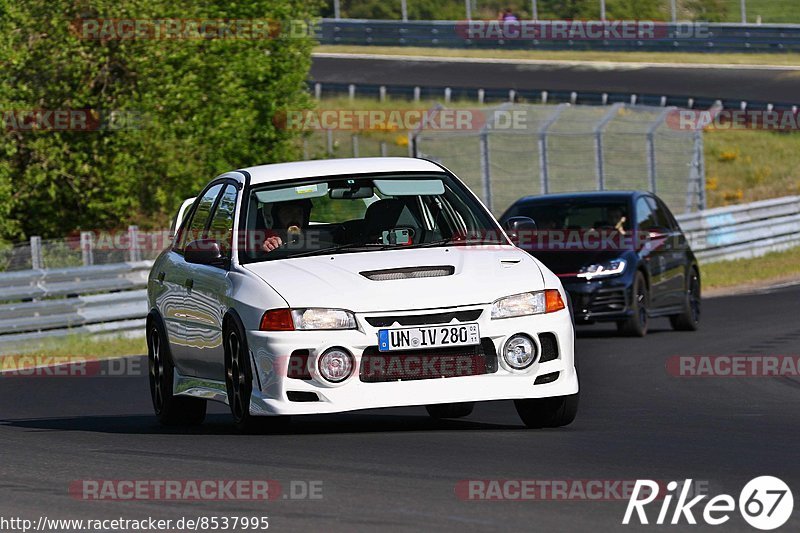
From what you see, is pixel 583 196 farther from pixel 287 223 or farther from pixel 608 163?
pixel 608 163

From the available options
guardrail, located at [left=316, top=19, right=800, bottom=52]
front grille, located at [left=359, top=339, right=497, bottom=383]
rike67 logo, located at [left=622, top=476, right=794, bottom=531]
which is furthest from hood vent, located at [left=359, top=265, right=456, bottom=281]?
guardrail, located at [left=316, top=19, right=800, bottom=52]

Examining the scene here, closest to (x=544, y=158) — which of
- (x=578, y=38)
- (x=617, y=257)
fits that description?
(x=617, y=257)

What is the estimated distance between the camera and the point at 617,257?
62.1 feet

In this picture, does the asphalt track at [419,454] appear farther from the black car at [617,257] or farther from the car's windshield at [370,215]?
the black car at [617,257]

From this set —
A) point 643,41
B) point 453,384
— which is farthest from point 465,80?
point 453,384

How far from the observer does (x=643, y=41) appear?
6312 centimetres

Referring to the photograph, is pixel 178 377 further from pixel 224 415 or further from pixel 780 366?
pixel 780 366

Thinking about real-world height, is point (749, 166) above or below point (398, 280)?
below

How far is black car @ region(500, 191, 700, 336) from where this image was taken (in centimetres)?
1867

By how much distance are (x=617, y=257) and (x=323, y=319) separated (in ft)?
32.3

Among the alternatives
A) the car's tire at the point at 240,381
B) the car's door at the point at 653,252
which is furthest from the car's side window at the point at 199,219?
the car's door at the point at 653,252

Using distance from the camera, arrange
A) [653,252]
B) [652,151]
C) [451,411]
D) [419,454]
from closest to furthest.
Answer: [419,454], [451,411], [653,252], [652,151]

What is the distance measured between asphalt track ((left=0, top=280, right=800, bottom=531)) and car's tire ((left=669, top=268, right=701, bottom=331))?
570cm

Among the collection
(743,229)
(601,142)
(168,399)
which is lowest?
(743,229)
